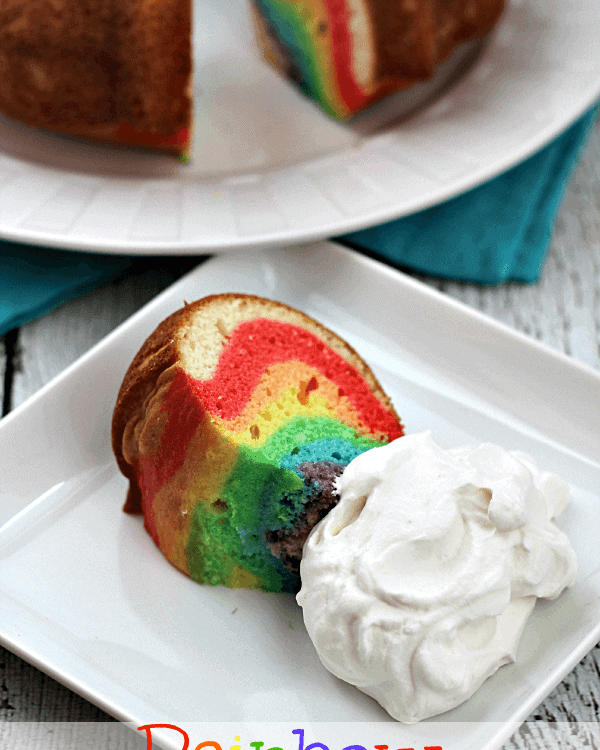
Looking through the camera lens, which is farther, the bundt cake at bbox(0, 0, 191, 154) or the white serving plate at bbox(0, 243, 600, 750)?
the bundt cake at bbox(0, 0, 191, 154)

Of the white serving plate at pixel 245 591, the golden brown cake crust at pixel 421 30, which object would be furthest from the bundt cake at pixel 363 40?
the white serving plate at pixel 245 591

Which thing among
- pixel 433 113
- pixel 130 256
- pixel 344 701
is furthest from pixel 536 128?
pixel 344 701

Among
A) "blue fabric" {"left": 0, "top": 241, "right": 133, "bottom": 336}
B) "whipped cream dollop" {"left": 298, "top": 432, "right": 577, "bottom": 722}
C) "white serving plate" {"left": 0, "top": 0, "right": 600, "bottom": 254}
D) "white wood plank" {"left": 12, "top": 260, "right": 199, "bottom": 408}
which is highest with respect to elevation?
"white serving plate" {"left": 0, "top": 0, "right": 600, "bottom": 254}

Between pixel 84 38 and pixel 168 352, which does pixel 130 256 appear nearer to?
pixel 84 38

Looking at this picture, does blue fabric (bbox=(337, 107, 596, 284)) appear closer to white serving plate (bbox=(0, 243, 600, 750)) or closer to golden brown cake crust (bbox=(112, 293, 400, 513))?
white serving plate (bbox=(0, 243, 600, 750))

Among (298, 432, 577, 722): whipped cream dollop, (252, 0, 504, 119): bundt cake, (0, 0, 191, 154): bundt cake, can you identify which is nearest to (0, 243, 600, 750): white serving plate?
(298, 432, 577, 722): whipped cream dollop

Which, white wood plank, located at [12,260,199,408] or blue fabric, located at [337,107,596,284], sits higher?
blue fabric, located at [337,107,596,284]
